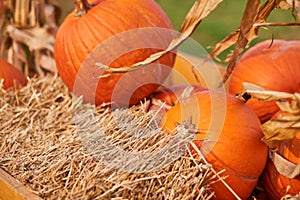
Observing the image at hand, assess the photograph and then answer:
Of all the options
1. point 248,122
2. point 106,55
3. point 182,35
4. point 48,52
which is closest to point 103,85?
point 106,55

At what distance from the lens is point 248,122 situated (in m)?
1.42

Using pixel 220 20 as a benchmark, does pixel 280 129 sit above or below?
above

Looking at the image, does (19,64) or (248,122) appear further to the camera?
(19,64)

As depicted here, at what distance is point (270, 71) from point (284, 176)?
0.35 m

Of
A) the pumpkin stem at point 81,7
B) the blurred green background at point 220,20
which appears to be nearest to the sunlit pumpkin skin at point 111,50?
the pumpkin stem at point 81,7

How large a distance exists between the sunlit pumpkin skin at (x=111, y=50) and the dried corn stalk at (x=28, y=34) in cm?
62

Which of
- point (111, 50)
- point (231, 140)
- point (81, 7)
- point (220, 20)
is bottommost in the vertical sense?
point (220, 20)

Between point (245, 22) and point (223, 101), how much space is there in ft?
A: 0.68

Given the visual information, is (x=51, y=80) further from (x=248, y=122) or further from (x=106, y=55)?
(x=248, y=122)

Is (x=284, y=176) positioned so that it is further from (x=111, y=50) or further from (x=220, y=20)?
(x=220, y=20)

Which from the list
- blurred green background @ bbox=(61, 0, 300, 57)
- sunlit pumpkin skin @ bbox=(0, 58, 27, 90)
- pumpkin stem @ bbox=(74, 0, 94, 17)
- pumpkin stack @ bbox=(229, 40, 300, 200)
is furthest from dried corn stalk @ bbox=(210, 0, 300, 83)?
blurred green background @ bbox=(61, 0, 300, 57)

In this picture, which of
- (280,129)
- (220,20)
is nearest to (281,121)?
(280,129)

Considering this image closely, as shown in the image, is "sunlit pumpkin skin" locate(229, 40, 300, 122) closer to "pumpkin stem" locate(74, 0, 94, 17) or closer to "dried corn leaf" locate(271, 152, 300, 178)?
"dried corn leaf" locate(271, 152, 300, 178)

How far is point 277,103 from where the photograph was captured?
1.35 metres
